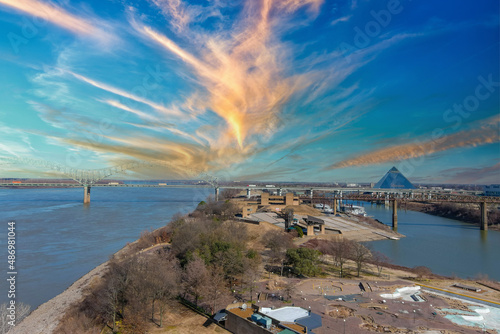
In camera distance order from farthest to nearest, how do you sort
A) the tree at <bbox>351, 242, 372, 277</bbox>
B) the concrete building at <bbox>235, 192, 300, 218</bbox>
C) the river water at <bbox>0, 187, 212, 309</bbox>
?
1. the concrete building at <bbox>235, 192, 300, 218</bbox>
2. the tree at <bbox>351, 242, 372, 277</bbox>
3. the river water at <bbox>0, 187, 212, 309</bbox>

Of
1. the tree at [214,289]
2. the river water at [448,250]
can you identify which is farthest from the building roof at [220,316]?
the river water at [448,250]

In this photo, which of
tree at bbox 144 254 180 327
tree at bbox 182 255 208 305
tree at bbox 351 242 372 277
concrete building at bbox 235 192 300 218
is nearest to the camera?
tree at bbox 144 254 180 327

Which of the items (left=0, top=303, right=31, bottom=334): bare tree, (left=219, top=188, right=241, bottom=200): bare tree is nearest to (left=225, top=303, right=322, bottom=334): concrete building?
(left=0, top=303, right=31, bottom=334): bare tree

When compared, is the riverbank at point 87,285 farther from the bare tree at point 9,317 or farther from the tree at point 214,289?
the tree at point 214,289

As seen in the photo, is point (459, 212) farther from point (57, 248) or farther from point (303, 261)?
point (57, 248)

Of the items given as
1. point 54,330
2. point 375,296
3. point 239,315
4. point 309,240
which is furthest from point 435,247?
point 54,330

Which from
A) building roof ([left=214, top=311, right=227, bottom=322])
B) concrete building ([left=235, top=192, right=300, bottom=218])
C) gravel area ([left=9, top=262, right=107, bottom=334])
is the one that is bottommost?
gravel area ([left=9, top=262, right=107, bottom=334])

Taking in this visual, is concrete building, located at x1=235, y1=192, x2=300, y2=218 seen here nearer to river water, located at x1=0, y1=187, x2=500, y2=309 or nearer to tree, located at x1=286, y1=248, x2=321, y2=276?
river water, located at x1=0, y1=187, x2=500, y2=309

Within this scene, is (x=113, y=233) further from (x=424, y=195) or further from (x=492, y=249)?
(x=424, y=195)
